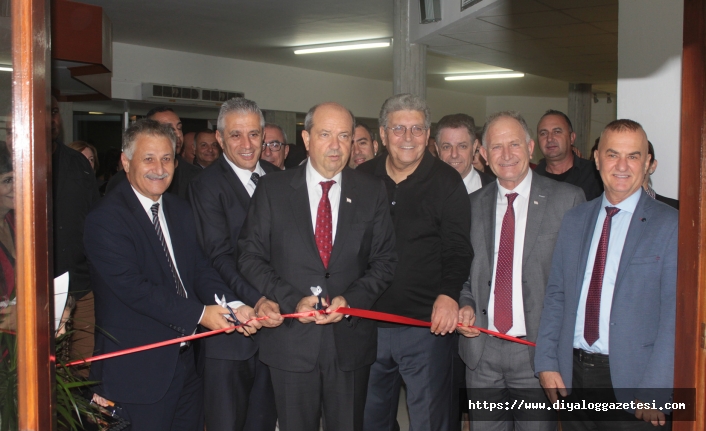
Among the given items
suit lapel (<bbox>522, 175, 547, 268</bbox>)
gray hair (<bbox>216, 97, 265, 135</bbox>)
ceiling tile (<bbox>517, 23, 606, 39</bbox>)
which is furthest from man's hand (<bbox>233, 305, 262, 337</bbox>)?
ceiling tile (<bbox>517, 23, 606, 39</bbox>)

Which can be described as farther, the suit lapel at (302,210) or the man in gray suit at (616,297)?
the suit lapel at (302,210)

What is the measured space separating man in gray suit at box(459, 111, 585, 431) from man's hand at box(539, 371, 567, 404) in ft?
Answer: 0.74

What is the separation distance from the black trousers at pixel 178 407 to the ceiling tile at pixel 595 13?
664cm

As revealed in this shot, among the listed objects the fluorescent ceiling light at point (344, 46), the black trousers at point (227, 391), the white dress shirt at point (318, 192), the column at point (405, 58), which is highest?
the fluorescent ceiling light at point (344, 46)

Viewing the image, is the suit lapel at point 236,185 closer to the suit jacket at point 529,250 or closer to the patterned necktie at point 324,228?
the patterned necktie at point 324,228

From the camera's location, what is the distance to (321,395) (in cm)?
299

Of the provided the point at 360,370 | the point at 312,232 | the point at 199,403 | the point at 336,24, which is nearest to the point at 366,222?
the point at 312,232

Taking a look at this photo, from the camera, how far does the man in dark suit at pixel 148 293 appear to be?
2859 millimetres

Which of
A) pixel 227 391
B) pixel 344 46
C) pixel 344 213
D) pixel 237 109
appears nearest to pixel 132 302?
pixel 227 391

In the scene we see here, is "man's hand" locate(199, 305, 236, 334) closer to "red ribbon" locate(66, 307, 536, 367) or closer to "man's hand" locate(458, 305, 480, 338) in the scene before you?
"red ribbon" locate(66, 307, 536, 367)

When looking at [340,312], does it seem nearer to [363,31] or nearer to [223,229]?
[223,229]

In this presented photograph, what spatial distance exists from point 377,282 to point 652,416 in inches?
54.3

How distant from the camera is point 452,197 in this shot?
346cm

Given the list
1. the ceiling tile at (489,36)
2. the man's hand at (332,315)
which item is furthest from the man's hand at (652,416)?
the ceiling tile at (489,36)
